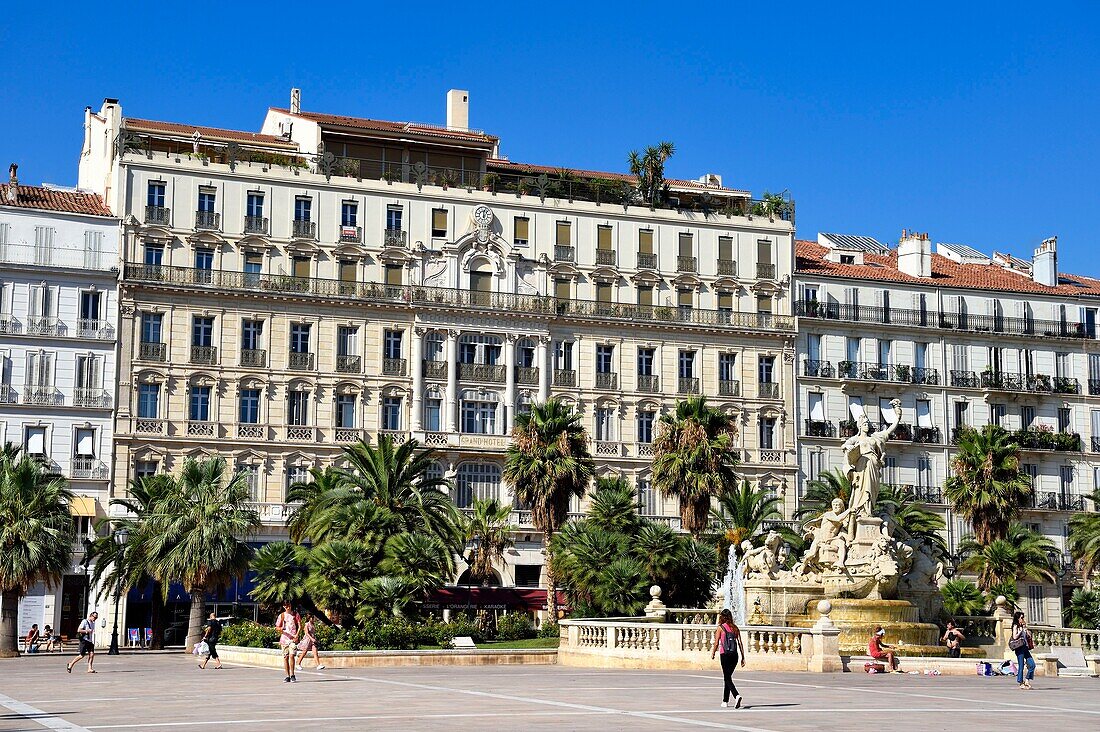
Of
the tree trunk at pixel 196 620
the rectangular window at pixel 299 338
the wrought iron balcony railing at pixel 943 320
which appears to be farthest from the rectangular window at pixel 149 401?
the wrought iron balcony railing at pixel 943 320

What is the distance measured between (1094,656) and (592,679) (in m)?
13.1

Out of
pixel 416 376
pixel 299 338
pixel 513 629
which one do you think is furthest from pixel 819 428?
pixel 513 629

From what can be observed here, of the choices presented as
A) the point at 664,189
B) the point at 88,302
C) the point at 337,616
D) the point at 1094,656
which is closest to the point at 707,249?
the point at 664,189

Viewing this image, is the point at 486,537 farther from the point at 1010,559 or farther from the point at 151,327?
the point at 1010,559

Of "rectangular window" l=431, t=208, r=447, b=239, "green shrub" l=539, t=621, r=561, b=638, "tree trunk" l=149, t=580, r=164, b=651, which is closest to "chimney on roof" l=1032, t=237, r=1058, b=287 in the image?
"rectangular window" l=431, t=208, r=447, b=239

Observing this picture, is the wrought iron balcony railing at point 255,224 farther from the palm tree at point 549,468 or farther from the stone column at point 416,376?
the palm tree at point 549,468

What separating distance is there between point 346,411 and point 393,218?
9683 mm

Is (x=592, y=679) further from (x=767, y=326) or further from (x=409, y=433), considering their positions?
(x=767, y=326)

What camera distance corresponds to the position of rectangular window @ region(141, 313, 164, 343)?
70375 millimetres

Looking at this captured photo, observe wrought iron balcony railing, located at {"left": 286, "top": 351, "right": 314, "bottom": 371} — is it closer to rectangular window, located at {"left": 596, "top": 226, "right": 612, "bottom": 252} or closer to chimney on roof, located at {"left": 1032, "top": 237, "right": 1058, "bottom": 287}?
rectangular window, located at {"left": 596, "top": 226, "right": 612, "bottom": 252}

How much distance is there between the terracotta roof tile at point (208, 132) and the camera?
77.4 m

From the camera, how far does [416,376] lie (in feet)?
241

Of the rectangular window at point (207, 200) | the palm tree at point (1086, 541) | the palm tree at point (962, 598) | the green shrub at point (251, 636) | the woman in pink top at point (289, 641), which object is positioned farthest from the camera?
the rectangular window at point (207, 200)

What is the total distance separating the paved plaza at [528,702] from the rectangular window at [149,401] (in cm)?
3228
